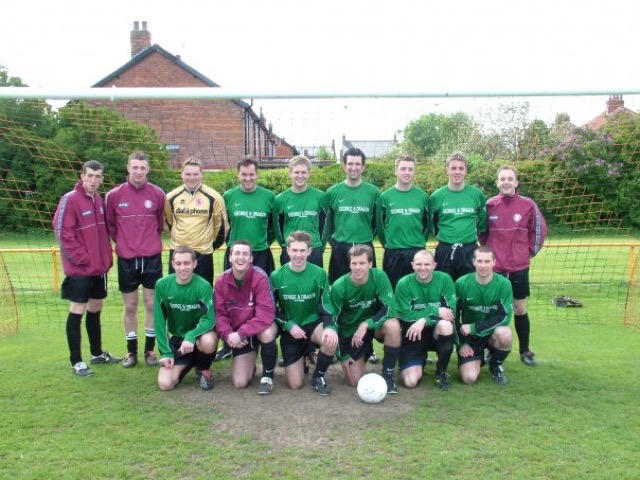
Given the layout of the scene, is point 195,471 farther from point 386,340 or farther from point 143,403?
point 386,340

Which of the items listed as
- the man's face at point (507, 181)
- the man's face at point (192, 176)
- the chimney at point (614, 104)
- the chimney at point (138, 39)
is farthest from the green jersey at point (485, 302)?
the chimney at point (138, 39)

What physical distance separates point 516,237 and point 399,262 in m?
1.14

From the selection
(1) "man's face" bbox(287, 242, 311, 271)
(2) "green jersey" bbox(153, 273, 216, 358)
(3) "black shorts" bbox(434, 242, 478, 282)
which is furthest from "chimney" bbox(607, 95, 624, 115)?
(2) "green jersey" bbox(153, 273, 216, 358)

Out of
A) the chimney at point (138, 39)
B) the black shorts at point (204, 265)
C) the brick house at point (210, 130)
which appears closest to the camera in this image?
the black shorts at point (204, 265)

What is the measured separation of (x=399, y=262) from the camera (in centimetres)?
552

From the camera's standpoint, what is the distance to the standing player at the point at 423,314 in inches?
190

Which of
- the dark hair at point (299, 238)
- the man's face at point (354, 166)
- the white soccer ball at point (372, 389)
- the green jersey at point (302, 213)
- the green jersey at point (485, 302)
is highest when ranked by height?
the man's face at point (354, 166)

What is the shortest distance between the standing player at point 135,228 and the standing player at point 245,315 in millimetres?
814

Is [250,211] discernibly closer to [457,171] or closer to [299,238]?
[299,238]

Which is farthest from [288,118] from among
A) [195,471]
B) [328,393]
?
[195,471]

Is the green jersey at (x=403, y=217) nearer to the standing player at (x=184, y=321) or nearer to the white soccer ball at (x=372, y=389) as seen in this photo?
the white soccer ball at (x=372, y=389)

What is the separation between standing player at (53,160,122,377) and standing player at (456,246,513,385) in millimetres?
3196

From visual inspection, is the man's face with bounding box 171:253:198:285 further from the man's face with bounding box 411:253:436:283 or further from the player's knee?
the man's face with bounding box 411:253:436:283

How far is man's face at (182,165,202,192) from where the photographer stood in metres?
5.34
